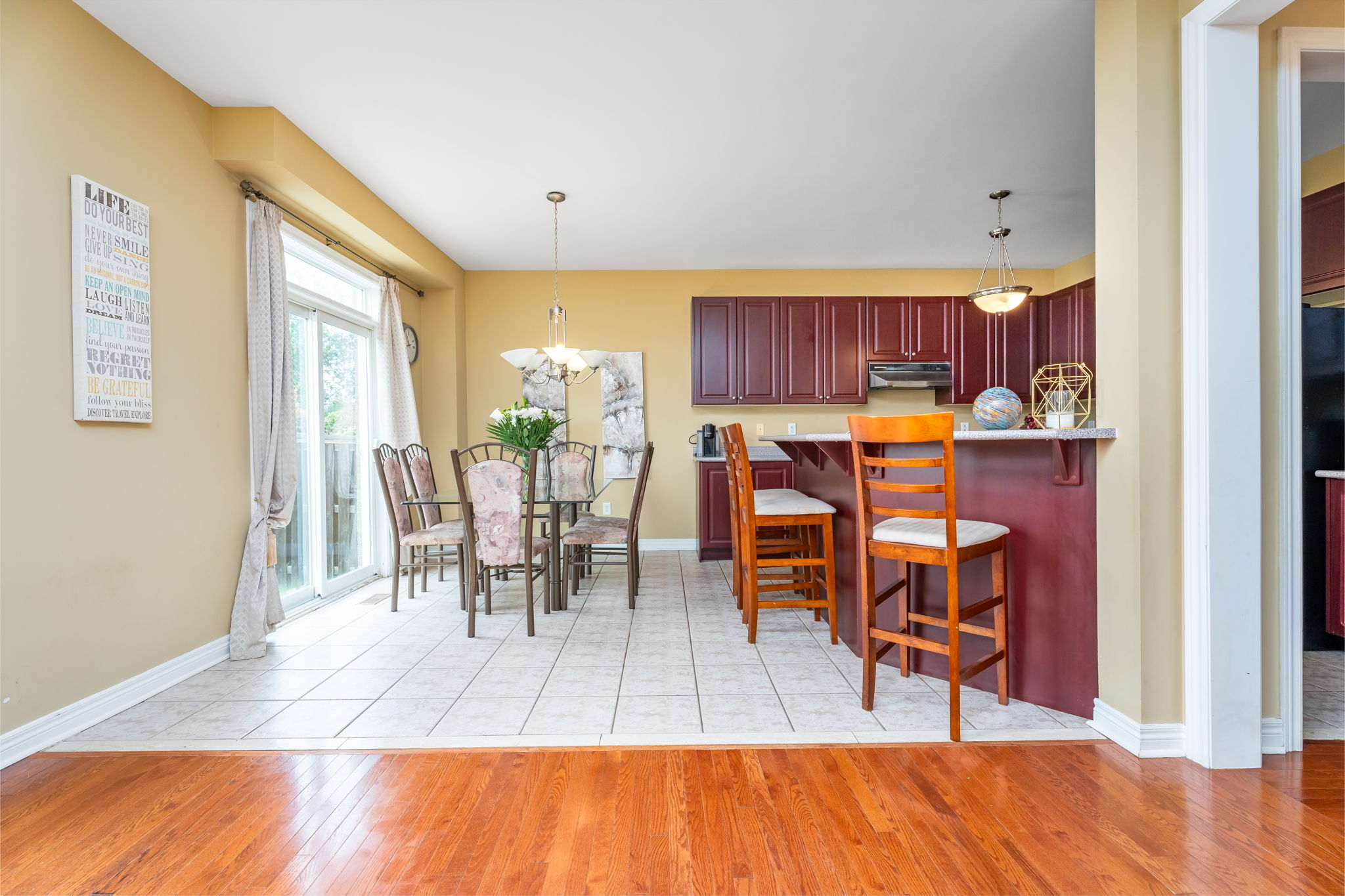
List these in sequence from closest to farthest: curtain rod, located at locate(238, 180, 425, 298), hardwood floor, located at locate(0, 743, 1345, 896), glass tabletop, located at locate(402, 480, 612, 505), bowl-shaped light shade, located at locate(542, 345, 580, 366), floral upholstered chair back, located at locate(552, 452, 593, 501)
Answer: hardwood floor, located at locate(0, 743, 1345, 896) < curtain rod, located at locate(238, 180, 425, 298) < glass tabletop, located at locate(402, 480, 612, 505) < bowl-shaped light shade, located at locate(542, 345, 580, 366) < floral upholstered chair back, located at locate(552, 452, 593, 501)

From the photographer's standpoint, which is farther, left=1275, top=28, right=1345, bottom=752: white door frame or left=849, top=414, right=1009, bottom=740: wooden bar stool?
left=849, top=414, right=1009, bottom=740: wooden bar stool

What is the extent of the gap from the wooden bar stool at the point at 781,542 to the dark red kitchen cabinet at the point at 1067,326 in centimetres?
328

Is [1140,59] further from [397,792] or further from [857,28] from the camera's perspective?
[397,792]

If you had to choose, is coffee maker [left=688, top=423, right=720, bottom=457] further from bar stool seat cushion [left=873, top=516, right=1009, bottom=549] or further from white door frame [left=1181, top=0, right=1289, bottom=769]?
white door frame [left=1181, top=0, right=1289, bottom=769]

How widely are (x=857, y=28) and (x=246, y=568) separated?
357 centimetres

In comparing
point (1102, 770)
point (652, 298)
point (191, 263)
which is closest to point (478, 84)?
point (191, 263)

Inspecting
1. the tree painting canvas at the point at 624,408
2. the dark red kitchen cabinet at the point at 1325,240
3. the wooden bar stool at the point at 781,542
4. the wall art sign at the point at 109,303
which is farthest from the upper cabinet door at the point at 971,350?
the wall art sign at the point at 109,303

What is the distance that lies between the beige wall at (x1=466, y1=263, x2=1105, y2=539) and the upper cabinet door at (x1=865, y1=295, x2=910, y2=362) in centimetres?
53

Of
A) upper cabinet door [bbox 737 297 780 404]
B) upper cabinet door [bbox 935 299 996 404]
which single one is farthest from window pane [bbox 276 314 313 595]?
upper cabinet door [bbox 935 299 996 404]

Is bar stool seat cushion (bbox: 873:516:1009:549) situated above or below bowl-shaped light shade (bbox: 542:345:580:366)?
below

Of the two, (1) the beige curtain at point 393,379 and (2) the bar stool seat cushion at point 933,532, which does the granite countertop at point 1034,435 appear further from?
(1) the beige curtain at point 393,379

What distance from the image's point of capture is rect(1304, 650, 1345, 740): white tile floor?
1958 millimetres

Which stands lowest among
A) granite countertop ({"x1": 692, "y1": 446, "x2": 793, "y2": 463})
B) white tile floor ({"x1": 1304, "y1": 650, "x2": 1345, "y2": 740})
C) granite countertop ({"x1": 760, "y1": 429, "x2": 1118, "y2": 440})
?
white tile floor ({"x1": 1304, "y1": 650, "x2": 1345, "y2": 740})

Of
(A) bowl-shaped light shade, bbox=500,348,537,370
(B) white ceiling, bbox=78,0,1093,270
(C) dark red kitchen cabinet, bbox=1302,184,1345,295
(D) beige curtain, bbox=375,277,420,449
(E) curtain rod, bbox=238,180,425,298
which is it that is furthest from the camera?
(D) beige curtain, bbox=375,277,420,449
